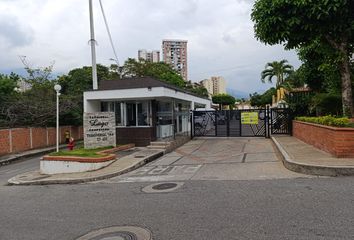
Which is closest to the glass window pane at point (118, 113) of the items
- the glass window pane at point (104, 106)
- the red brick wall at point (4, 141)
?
the glass window pane at point (104, 106)

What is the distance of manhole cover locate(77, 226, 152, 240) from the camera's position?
577 cm

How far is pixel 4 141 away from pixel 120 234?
2037cm

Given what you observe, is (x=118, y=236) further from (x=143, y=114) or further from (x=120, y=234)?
(x=143, y=114)

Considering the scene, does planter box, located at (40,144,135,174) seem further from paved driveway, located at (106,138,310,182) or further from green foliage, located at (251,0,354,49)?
green foliage, located at (251,0,354,49)

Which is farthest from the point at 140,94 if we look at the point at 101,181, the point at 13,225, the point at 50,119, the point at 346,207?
the point at 346,207

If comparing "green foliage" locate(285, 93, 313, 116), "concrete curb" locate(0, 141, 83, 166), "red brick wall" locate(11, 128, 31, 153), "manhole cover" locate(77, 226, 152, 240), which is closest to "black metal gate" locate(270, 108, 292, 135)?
"green foliage" locate(285, 93, 313, 116)

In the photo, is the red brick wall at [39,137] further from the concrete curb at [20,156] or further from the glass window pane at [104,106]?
the glass window pane at [104,106]

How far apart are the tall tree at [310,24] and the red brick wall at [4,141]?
57.8ft

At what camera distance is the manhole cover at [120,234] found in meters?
5.77

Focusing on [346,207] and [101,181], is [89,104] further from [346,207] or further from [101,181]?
[346,207]

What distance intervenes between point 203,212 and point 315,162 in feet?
16.9

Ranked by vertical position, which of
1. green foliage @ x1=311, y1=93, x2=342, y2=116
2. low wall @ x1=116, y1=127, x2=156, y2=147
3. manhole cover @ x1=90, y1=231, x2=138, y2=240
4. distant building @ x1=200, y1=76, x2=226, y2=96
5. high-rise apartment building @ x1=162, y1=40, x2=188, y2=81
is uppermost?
high-rise apartment building @ x1=162, y1=40, x2=188, y2=81

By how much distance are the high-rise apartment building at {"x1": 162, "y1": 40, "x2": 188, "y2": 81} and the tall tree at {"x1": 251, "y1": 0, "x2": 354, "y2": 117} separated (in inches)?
3261

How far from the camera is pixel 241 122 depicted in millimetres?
24297
